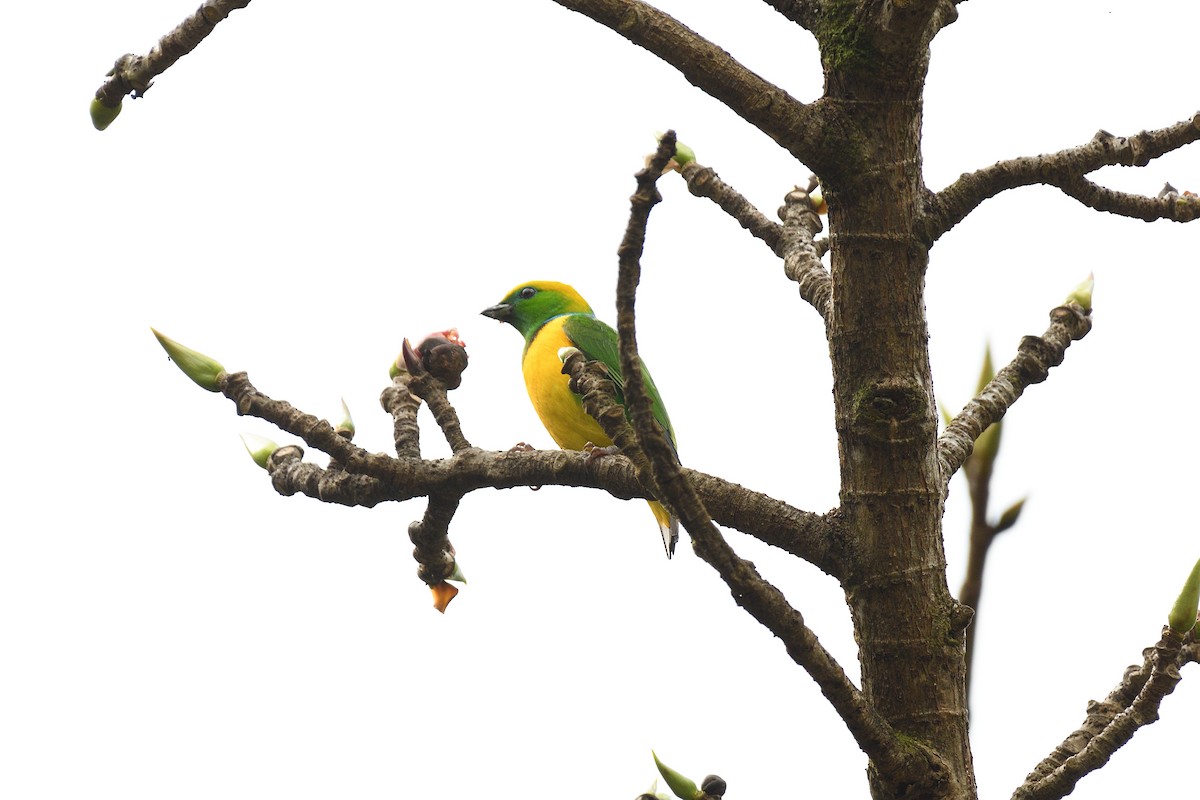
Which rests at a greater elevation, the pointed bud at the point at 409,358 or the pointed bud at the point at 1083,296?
the pointed bud at the point at 1083,296

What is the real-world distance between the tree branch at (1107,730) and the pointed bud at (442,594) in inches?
55.3

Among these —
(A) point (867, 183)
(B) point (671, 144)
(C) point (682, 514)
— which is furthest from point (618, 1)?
(C) point (682, 514)

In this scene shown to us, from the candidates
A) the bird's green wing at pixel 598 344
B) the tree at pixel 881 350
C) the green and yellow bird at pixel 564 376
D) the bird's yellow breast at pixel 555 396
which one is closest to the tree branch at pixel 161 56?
the tree at pixel 881 350

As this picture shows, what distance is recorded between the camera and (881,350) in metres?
2.15

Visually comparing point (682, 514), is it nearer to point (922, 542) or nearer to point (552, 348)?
point (922, 542)

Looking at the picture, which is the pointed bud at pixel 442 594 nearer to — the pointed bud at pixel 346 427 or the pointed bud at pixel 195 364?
the pointed bud at pixel 346 427

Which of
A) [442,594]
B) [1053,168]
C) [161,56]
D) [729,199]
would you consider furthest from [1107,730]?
[161,56]

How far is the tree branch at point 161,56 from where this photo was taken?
2336 mm

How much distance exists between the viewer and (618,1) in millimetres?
2051

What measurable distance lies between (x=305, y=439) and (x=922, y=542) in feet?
4.24

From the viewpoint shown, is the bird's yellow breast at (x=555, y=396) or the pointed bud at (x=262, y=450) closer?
the pointed bud at (x=262, y=450)

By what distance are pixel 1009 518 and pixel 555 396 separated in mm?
3381

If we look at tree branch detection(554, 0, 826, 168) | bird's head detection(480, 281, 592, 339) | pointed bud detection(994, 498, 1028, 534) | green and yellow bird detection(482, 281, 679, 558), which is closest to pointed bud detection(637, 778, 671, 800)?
pointed bud detection(994, 498, 1028, 534)

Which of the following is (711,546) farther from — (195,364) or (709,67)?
(195,364)
